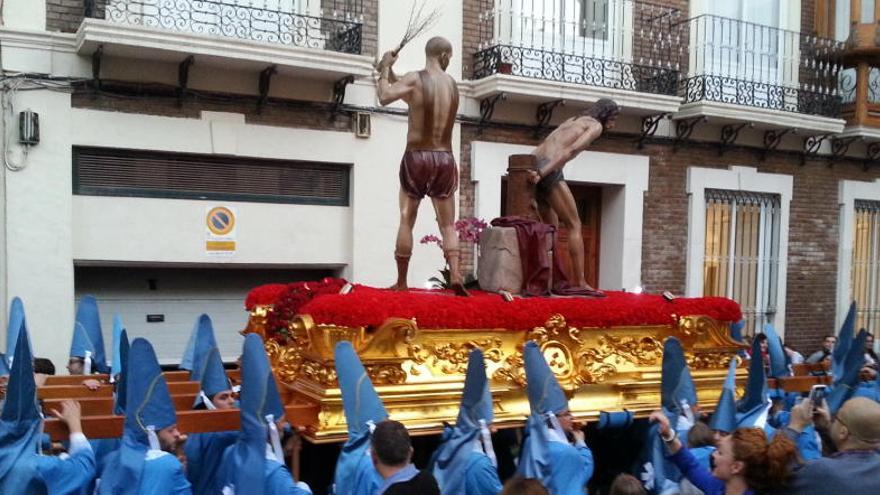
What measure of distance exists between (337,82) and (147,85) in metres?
1.94

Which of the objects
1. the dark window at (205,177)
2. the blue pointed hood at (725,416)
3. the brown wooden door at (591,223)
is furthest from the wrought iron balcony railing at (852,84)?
the blue pointed hood at (725,416)

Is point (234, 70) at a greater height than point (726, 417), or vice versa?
point (234, 70)

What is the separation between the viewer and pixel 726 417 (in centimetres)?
477

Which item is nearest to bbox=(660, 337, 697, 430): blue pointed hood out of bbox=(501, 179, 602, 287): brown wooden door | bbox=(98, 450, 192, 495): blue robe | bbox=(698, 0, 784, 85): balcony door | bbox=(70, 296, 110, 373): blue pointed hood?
bbox=(98, 450, 192, 495): blue robe

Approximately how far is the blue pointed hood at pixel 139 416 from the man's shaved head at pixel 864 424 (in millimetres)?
2909

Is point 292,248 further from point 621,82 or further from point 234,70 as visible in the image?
point 621,82

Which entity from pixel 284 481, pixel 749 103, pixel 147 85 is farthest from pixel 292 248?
pixel 749 103

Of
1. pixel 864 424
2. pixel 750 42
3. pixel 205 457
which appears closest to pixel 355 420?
pixel 205 457

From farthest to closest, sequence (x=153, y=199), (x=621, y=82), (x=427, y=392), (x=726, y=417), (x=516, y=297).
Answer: (x=621, y=82) < (x=153, y=199) < (x=516, y=297) < (x=427, y=392) < (x=726, y=417)

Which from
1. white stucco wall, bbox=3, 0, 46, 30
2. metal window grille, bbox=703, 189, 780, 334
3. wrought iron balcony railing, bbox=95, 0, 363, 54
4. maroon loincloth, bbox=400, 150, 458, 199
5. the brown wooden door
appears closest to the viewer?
maroon loincloth, bbox=400, 150, 458, 199

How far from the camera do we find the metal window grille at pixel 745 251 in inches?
471

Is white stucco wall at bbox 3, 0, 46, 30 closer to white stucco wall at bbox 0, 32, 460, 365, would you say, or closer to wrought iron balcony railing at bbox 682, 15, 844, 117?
white stucco wall at bbox 0, 32, 460, 365

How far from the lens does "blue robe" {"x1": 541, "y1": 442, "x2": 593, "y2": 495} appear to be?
4648 millimetres

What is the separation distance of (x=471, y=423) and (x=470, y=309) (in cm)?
121
